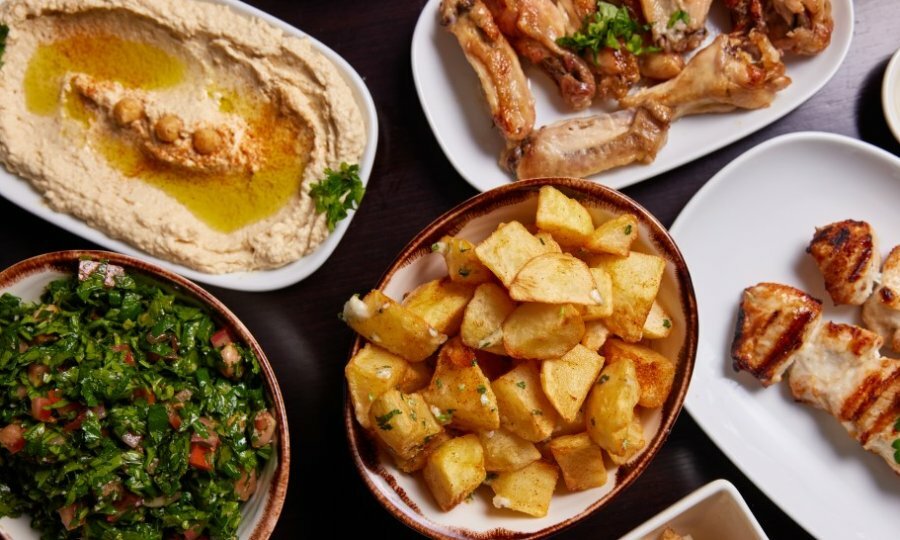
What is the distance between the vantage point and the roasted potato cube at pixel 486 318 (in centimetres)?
233

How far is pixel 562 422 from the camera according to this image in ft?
7.93

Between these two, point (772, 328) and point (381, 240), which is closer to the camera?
point (772, 328)

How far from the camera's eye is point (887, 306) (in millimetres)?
2797

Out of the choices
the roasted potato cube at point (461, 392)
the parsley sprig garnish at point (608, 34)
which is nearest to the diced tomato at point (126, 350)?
the roasted potato cube at point (461, 392)

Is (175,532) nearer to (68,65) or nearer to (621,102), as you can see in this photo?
(68,65)

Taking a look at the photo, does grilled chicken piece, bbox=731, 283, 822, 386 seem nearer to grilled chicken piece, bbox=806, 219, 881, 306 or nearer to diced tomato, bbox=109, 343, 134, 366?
grilled chicken piece, bbox=806, 219, 881, 306

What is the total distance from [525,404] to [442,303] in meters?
0.42

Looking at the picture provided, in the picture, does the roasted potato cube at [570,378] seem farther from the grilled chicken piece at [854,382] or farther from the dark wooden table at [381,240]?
the grilled chicken piece at [854,382]

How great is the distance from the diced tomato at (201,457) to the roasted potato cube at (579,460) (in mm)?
1146

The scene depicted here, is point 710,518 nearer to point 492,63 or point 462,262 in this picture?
point 462,262

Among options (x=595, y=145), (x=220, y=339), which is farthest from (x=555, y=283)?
(x=220, y=339)

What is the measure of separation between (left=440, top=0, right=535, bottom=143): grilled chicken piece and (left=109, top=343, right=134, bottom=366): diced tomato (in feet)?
5.19

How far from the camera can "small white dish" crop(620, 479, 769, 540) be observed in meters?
2.53

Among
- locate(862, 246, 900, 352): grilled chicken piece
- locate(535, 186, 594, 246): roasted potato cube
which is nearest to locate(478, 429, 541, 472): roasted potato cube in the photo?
locate(535, 186, 594, 246): roasted potato cube
